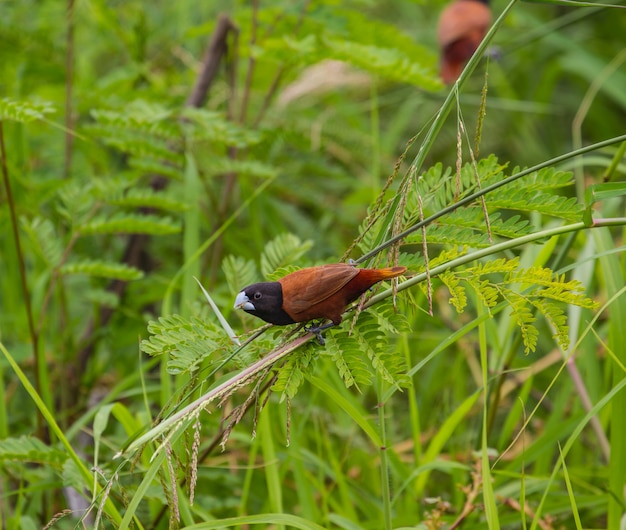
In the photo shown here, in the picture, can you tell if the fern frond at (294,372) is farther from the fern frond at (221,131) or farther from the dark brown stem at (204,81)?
the dark brown stem at (204,81)

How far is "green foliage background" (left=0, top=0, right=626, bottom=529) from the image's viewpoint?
141cm

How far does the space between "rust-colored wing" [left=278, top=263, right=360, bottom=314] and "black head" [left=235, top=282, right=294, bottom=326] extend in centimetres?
2

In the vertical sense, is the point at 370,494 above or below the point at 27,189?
below

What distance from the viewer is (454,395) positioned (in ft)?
9.06

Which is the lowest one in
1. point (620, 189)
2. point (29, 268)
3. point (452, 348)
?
point (452, 348)

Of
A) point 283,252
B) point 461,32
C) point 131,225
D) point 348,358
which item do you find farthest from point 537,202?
point 461,32

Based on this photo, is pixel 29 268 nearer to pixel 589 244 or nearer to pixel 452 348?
pixel 452 348

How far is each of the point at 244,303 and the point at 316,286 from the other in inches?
6.1

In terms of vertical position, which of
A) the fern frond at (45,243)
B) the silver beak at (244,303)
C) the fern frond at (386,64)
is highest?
the fern frond at (386,64)

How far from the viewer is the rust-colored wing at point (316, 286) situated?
1364 mm

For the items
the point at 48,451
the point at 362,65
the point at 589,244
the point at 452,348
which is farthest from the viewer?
the point at 452,348

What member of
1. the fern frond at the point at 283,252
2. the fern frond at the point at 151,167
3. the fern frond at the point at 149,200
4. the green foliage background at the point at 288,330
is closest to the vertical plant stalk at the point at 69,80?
the green foliage background at the point at 288,330

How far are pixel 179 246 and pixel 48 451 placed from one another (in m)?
1.58

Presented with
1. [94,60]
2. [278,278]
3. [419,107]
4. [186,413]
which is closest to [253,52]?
[278,278]
